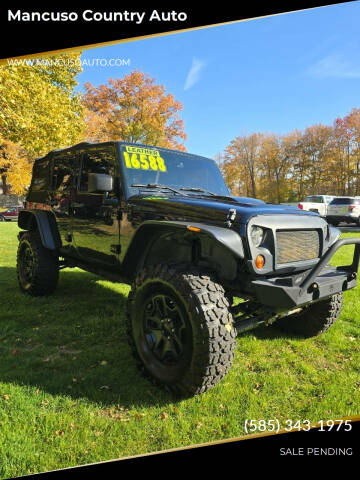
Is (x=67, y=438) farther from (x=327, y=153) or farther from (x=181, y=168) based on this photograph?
(x=327, y=153)

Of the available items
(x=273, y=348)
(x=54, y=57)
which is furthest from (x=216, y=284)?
(x=54, y=57)

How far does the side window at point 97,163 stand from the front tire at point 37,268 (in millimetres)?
1390

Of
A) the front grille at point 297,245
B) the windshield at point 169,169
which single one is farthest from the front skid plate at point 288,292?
the windshield at point 169,169

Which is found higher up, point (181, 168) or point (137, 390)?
point (181, 168)

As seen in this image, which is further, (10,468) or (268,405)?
(268,405)

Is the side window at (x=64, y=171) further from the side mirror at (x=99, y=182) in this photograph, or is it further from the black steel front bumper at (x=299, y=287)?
the black steel front bumper at (x=299, y=287)

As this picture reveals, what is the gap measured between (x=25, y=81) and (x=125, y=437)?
12.3 metres

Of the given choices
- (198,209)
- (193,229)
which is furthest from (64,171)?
(193,229)

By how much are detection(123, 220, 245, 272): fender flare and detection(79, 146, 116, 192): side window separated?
0.87 metres

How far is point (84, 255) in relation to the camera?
4.20m

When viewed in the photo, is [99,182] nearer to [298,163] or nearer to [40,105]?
[40,105]

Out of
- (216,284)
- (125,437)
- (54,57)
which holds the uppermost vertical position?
(54,57)

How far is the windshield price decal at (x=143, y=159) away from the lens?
140 inches

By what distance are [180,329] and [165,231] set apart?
34.7 inches
